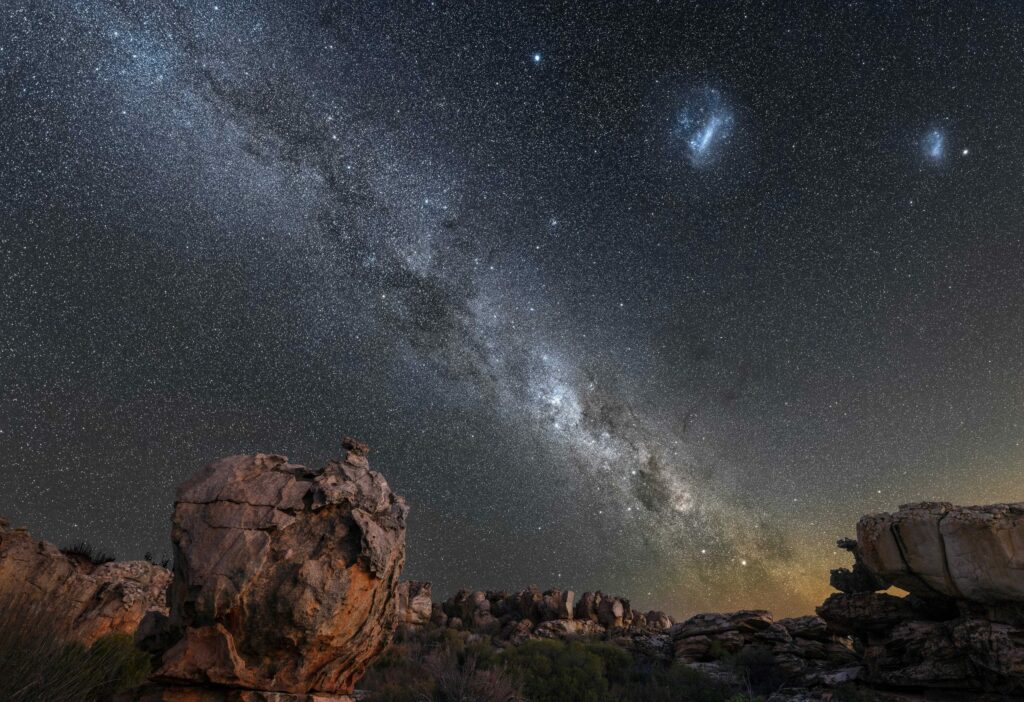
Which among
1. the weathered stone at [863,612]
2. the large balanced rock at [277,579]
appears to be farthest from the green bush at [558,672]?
the large balanced rock at [277,579]

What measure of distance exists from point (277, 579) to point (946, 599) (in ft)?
68.3

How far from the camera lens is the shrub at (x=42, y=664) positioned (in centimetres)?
429

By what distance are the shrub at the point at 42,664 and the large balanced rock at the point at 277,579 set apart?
63 centimetres

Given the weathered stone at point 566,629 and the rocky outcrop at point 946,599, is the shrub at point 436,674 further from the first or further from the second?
the rocky outcrop at point 946,599

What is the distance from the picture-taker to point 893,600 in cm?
1897

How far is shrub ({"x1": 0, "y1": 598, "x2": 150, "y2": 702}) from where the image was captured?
4.29m

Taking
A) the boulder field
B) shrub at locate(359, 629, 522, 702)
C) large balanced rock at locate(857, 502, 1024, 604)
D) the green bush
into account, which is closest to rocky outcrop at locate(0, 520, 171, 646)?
the boulder field

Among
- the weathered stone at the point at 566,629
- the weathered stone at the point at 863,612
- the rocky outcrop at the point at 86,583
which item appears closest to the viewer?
the rocky outcrop at the point at 86,583

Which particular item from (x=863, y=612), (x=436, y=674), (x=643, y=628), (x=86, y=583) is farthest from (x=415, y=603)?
(x=863, y=612)

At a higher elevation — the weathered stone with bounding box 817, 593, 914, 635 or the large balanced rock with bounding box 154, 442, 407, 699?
the weathered stone with bounding box 817, 593, 914, 635

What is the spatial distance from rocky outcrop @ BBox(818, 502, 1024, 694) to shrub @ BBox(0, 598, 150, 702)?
2000 centimetres

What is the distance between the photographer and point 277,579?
6.39 meters

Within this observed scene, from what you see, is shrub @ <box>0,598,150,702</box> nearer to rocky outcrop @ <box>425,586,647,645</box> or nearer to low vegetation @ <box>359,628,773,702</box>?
low vegetation @ <box>359,628,773,702</box>

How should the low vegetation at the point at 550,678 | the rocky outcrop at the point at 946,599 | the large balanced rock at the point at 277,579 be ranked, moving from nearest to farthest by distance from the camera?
the large balanced rock at the point at 277,579 < the low vegetation at the point at 550,678 < the rocky outcrop at the point at 946,599
